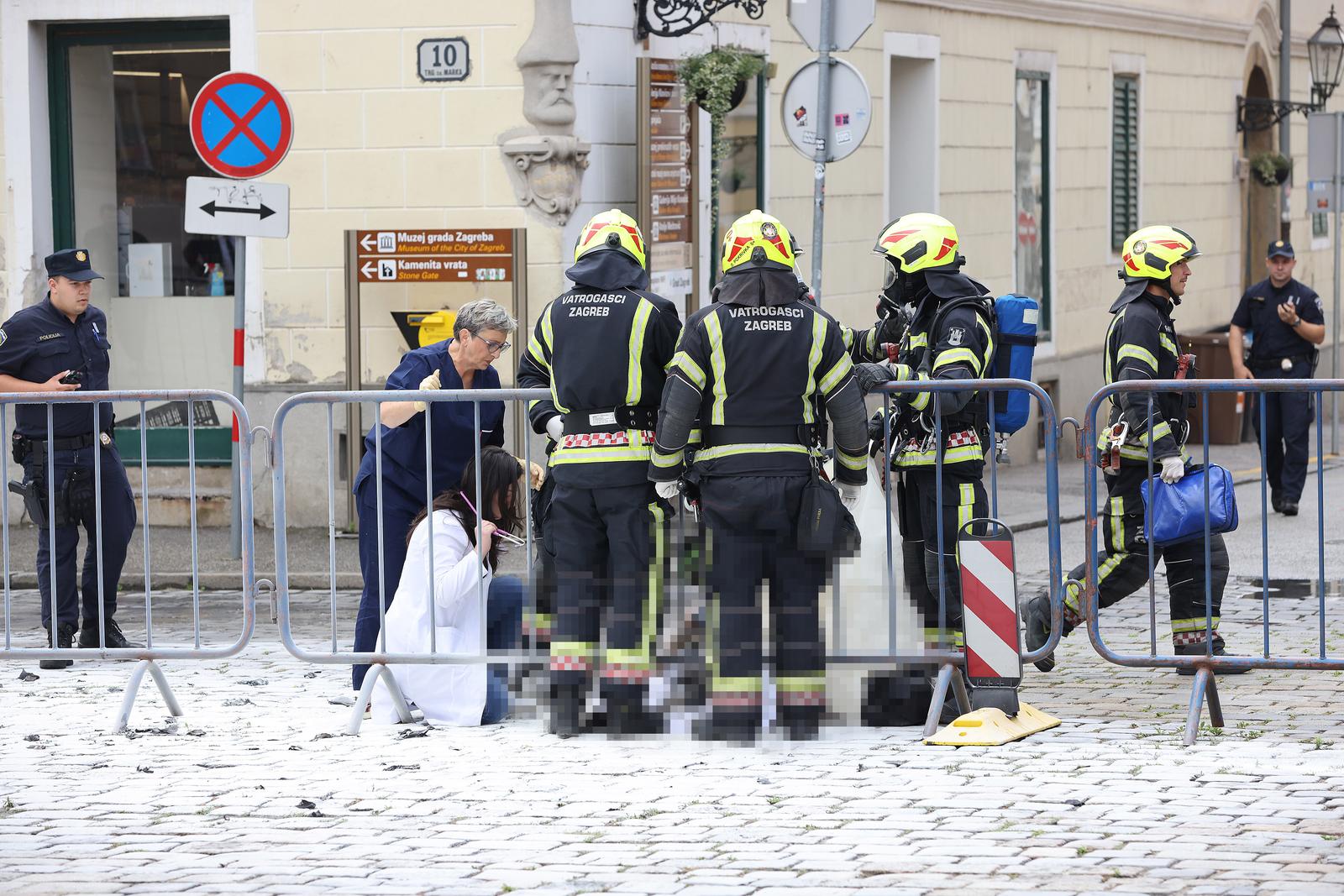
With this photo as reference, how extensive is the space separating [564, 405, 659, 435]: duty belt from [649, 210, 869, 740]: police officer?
0.25 meters

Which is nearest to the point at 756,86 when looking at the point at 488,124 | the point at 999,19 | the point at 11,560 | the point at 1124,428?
the point at 488,124

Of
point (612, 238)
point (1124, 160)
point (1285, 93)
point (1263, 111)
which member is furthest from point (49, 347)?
point (1285, 93)

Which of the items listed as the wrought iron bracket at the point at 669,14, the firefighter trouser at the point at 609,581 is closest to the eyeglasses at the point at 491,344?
the firefighter trouser at the point at 609,581

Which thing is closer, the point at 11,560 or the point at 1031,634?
the point at 1031,634

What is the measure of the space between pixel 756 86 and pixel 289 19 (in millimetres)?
3680

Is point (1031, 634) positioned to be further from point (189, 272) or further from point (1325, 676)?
point (189, 272)

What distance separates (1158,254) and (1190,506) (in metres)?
1.15

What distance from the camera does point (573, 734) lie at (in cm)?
751

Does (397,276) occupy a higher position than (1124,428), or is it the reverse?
(397,276)

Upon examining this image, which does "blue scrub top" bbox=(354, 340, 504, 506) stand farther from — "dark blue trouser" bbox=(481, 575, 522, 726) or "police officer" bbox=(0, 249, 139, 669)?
"police officer" bbox=(0, 249, 139, 669)

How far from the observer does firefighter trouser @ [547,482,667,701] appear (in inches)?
291

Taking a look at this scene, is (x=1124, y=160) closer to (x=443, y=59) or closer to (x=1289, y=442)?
(x=1289, y=442)

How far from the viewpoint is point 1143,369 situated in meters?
8.62

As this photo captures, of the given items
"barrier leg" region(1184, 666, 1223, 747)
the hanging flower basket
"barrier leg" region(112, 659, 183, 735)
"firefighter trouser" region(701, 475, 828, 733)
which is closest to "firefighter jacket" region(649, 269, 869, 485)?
"firefighter trouser" region(701, 475, 828, 733)
